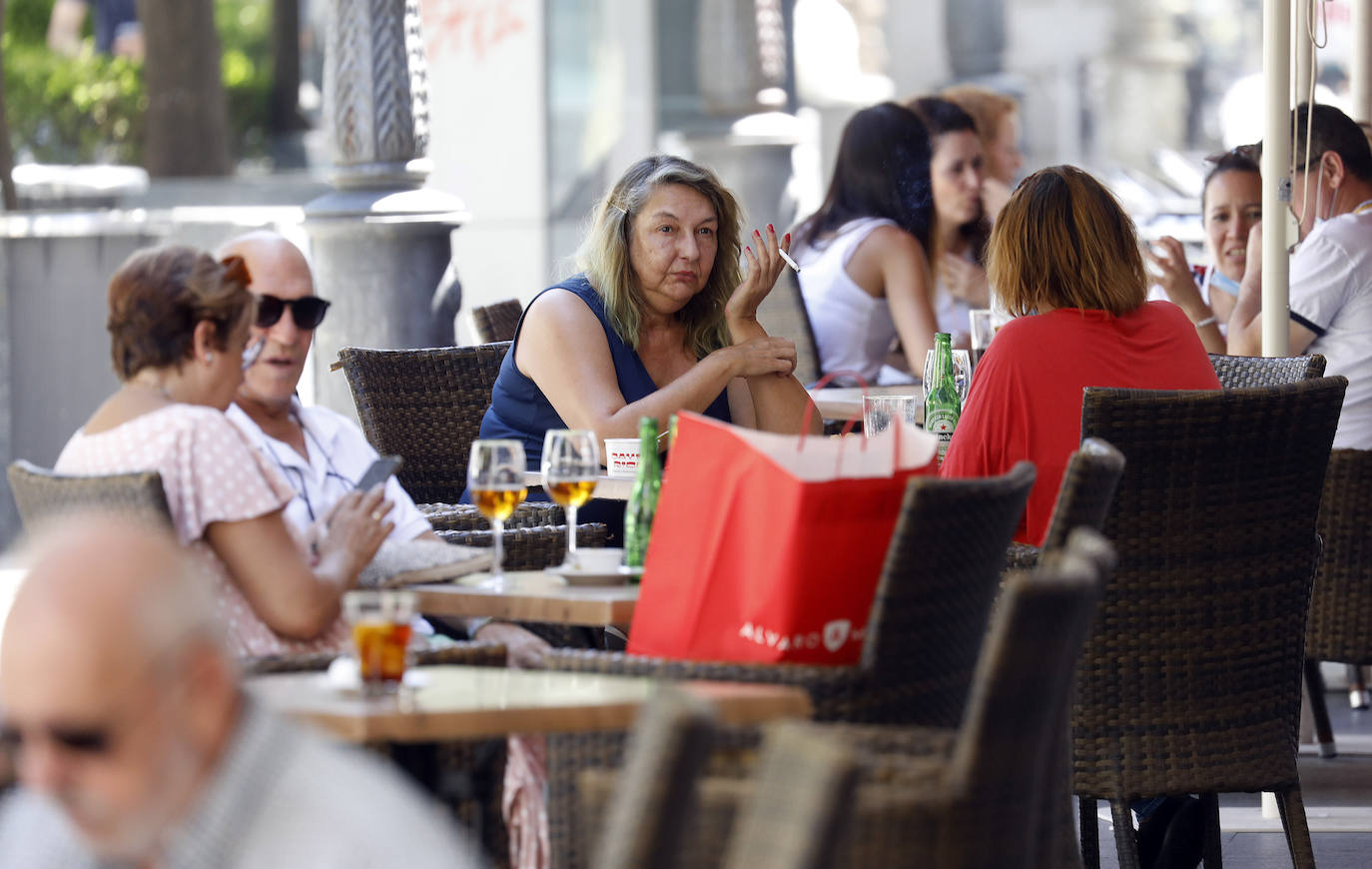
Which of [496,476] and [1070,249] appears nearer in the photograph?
[496,476]

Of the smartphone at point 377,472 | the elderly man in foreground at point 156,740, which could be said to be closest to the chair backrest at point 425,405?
the smartphone at point 377,472

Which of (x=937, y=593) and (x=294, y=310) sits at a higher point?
(x=294, y=310)

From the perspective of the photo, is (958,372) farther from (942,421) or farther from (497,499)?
(497,499)

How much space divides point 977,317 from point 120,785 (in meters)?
3.79

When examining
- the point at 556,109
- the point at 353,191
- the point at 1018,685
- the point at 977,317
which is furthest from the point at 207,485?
the point at 556,109

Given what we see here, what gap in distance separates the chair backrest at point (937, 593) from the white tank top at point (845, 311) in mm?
3336

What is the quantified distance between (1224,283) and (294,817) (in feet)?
15.5

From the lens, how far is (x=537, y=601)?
2730 mm

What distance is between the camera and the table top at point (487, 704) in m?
2.03

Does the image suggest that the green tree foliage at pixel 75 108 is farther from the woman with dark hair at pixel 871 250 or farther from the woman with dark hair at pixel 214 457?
the woman with dark hair at pixel 214 457

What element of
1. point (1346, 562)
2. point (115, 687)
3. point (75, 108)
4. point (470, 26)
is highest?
point (470, 26)

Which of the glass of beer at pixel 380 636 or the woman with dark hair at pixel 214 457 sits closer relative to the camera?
the glass of beer at pixel 380 636

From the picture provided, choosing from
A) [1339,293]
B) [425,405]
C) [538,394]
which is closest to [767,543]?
[538,394]

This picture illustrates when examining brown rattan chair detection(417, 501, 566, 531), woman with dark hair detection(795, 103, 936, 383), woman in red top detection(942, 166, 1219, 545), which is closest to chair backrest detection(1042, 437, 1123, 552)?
woman in red top detection(942, 166, 1219, 545)
